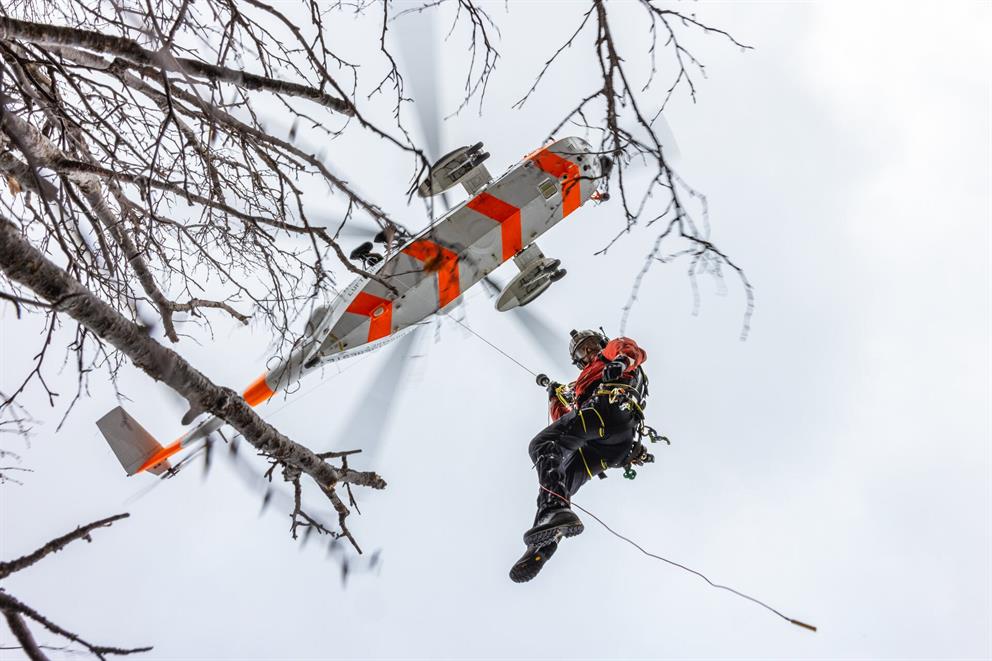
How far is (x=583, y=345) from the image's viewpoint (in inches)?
273

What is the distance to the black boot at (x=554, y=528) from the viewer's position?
194 inches

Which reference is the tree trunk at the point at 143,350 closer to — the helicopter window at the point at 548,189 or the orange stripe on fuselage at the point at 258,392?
the orange stripe on fuselage at the point at 258,392

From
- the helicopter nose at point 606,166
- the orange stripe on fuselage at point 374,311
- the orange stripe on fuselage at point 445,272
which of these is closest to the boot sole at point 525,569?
the orange stripe on fuselage at point 445,272

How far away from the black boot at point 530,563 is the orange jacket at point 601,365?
1.57m

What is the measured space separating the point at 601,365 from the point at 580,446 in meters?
0.76

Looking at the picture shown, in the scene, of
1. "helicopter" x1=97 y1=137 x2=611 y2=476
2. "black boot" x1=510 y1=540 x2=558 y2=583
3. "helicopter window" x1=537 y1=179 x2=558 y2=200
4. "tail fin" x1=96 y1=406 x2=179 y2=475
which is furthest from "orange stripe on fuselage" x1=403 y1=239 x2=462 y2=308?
"tail fin" x1=96 y1=406 x2=179 y2=475

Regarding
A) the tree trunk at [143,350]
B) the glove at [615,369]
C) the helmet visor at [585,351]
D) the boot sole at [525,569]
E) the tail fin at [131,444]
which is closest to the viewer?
the tree trunk at [143,350]

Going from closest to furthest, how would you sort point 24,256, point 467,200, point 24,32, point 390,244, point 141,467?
1. point 24,256
2. point 390,244
3. point 24,32
4. point 141,467
5. point 467,200

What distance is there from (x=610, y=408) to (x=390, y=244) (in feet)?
12.4

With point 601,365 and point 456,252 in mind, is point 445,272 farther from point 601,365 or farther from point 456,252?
point 601,365

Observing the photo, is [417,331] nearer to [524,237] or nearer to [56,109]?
[524,237]

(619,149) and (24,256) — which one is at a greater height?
(619,149)

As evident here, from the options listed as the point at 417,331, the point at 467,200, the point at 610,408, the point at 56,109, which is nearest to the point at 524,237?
the point at 467,200

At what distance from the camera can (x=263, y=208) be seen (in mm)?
3123
